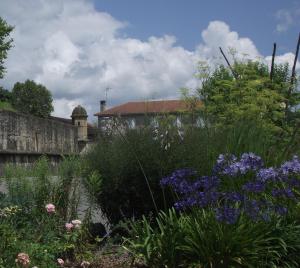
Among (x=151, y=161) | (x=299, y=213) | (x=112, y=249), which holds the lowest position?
(x=112, y=249)

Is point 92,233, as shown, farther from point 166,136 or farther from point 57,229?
point 166,136

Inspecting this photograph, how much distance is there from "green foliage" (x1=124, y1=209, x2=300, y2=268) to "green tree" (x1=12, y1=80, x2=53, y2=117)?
235 feet

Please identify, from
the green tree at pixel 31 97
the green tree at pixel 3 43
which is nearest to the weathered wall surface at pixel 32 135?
the green tree at pixel 3 43

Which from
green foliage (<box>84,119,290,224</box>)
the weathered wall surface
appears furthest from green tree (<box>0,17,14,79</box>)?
green foliage (<box>84,119,290,224</box>)

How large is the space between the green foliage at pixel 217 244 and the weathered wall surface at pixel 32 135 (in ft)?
58.2

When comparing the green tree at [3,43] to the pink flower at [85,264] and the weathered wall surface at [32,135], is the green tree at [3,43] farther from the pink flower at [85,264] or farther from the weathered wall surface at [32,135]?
the pink flower at [85,264]

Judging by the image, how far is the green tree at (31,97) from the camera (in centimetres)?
7644

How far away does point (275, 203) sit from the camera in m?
6.11

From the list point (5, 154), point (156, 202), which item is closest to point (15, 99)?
point (5, 154)

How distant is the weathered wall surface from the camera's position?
2591 cm

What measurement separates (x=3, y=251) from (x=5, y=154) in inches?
823

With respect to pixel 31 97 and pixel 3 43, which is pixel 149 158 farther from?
pixel 31 97

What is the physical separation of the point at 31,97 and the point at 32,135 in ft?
162

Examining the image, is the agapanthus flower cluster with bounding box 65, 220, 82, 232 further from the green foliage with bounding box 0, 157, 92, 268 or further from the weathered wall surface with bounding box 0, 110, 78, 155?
the weathered wall surface with bounding box 0, 110, 78, 155
